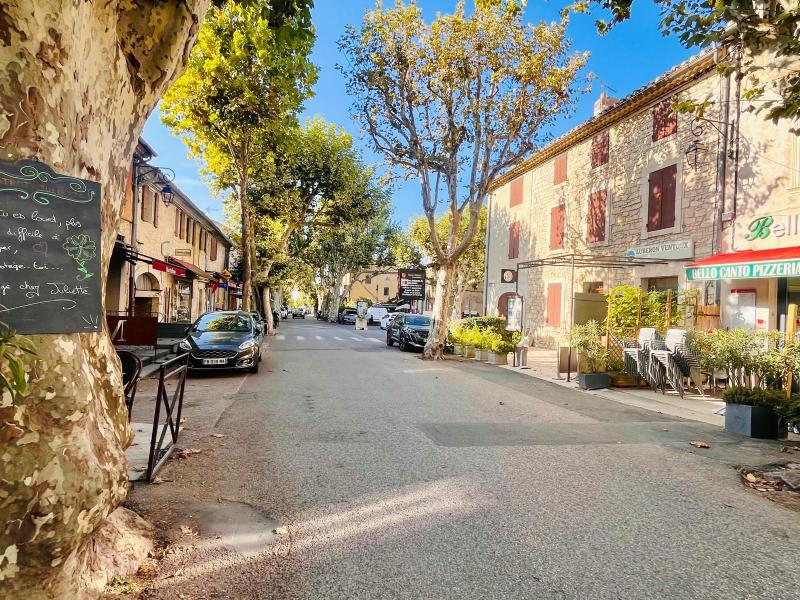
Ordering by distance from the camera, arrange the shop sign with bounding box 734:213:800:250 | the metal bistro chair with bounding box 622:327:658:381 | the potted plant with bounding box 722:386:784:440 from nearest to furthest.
Answer: the potted plant with bounding box 722:386:784:440 → the shop sign with bounding box 734:213:800:250 → the metal bistro chair with bounding box 622:327:658:381

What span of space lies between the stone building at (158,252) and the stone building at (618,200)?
464 inches

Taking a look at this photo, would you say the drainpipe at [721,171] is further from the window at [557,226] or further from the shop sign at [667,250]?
the window at [557,226]

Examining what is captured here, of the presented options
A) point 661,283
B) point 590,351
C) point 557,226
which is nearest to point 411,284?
point 557,226

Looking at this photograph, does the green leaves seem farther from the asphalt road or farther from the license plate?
the license plate

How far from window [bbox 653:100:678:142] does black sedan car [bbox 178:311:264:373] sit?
12.6 metres

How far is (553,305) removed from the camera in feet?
68.2

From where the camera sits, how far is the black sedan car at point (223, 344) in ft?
36.8

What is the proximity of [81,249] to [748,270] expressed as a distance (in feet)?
35.9

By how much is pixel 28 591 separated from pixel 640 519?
3687mm

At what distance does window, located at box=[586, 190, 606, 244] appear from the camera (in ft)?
57.6

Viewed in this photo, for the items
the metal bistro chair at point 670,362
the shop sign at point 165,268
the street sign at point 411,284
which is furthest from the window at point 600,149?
the shop sign at point 165,268

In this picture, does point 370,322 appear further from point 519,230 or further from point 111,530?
point 111,530

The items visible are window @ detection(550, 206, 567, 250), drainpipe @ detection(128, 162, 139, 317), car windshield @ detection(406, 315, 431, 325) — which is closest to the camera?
drainpipe @ detection(128, 162, 139, 317)

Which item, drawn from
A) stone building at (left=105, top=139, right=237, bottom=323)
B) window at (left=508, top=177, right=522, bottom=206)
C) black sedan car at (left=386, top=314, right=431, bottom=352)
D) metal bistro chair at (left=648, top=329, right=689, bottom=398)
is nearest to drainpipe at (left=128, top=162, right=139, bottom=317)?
stone building at (left=105, top=139, right=237, bottom=323)
